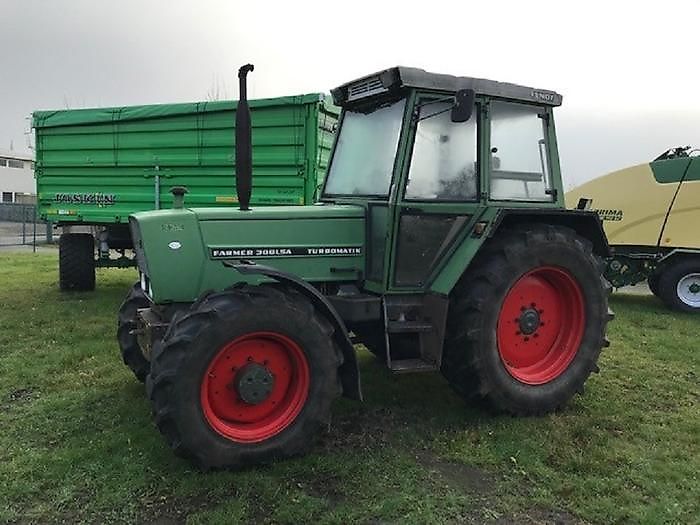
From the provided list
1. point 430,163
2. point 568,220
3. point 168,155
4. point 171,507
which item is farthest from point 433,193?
point 168,155

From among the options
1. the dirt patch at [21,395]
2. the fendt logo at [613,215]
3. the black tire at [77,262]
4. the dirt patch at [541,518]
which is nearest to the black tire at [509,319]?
the dirt patch at [541,518]

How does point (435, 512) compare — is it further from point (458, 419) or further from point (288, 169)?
point (288, 169)

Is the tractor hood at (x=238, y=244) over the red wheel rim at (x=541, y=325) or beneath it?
over

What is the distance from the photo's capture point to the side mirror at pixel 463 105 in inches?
145

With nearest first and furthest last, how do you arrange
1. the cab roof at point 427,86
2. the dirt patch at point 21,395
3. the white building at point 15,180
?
the cab roof at point 427,86 → the dirt patch at point 21,395 → the white building at point 15,180

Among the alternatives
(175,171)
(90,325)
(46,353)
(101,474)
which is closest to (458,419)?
(101,474)

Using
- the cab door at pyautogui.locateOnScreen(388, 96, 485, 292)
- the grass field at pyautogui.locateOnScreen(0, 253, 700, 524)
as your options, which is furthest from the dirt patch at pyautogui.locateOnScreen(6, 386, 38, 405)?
the cab door at pyautogui.locateOnScreen(388, 96, 485, 292)

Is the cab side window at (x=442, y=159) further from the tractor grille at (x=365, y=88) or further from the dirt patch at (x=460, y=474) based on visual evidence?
the dirt patch at (x=460, y=474)

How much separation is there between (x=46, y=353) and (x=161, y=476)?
3084 mm

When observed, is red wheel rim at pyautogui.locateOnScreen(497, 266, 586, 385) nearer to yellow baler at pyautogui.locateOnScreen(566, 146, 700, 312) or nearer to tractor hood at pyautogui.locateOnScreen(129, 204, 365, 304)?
tractor hood at pyautogui.locateOnScreen(129, 204, 365, 304)

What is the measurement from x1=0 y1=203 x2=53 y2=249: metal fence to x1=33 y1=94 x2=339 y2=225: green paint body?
9.84 meters

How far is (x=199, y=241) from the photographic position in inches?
151

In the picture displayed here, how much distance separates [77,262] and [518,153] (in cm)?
684

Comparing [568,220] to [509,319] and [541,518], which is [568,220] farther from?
[541,518]
